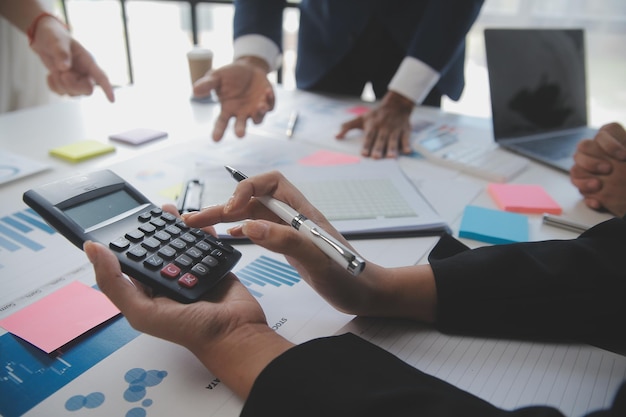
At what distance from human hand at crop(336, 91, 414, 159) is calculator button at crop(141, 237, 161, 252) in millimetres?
532

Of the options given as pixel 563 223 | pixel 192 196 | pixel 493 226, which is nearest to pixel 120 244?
pixel 192 196

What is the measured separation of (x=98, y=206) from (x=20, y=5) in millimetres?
885

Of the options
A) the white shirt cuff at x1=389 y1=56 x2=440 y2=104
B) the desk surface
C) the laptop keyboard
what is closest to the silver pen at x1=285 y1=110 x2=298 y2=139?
the desk surface

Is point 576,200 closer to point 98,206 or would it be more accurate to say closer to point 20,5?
point 98,206

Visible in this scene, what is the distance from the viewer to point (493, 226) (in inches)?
25.0

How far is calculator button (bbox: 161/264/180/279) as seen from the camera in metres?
0.41

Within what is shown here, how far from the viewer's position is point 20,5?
1069 millimetres

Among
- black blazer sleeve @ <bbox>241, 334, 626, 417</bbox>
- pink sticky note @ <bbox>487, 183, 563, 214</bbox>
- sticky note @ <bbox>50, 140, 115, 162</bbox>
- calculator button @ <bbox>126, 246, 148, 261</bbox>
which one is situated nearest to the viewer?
black blazer sleeve @ <bbox>241, 334, 626, 417</bbox>

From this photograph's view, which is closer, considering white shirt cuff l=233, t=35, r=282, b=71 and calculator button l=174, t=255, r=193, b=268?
calculator button l=174, t=255, r=193, b=268

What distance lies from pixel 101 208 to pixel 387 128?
2.04 feet

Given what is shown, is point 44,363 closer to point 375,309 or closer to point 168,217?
point 168,217

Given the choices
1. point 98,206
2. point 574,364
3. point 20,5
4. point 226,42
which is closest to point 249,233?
point 98,206

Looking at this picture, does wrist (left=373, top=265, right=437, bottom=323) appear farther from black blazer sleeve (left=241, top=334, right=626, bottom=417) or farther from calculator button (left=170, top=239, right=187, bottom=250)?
calculator button (left=170, top=239, right=187, bottom=250)

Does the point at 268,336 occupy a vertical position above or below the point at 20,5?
below
